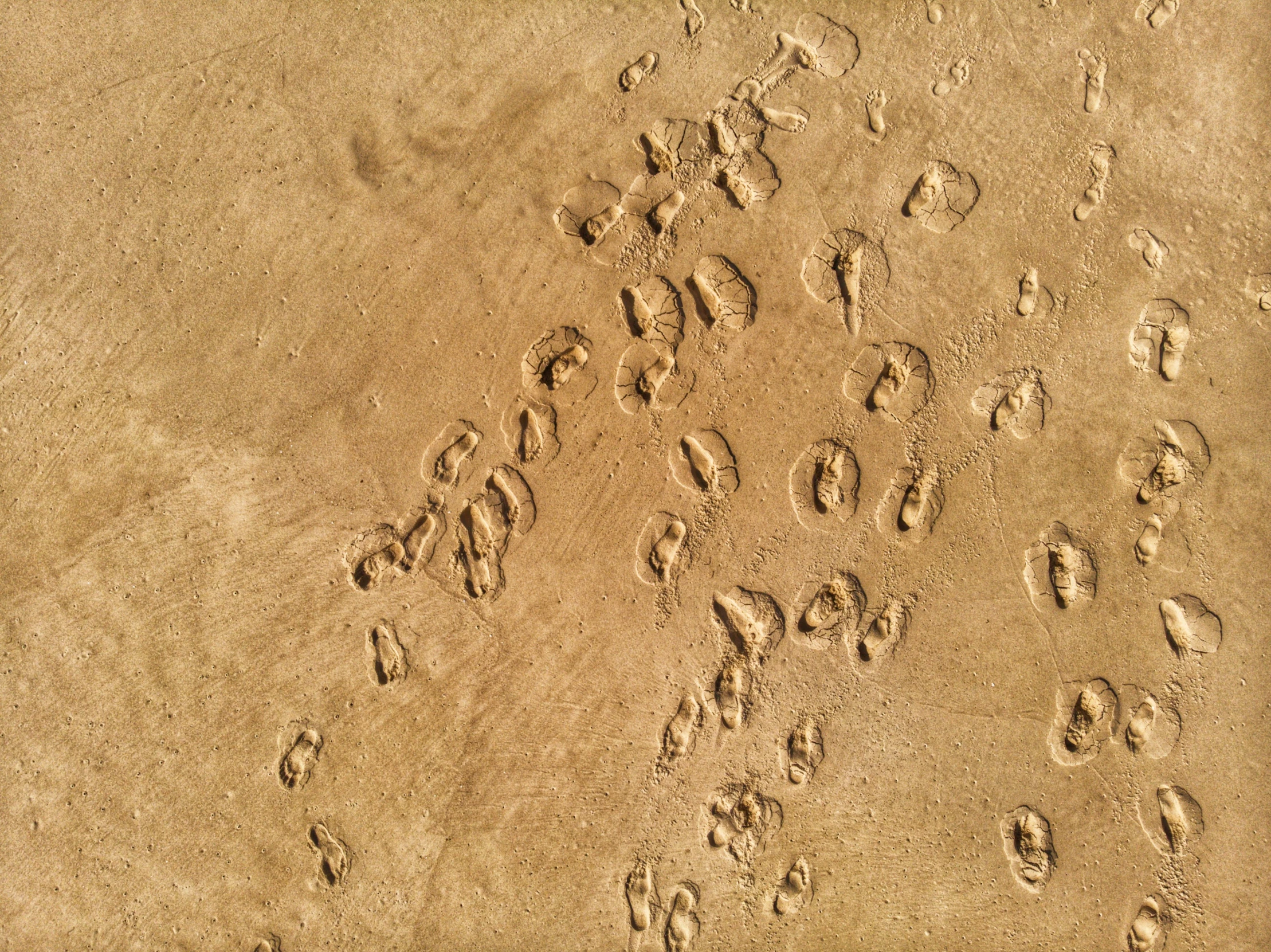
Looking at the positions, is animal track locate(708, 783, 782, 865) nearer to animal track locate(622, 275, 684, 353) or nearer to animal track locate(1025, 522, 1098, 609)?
animal track locate(1025, 522, 1098, 609)

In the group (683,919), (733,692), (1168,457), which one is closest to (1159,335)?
(1168,457)

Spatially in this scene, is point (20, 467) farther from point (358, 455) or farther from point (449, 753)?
point (449, 753)

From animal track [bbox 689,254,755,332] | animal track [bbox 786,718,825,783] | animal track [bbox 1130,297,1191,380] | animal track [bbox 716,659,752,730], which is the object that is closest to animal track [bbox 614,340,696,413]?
animal track [bbox 689,254,755,332]

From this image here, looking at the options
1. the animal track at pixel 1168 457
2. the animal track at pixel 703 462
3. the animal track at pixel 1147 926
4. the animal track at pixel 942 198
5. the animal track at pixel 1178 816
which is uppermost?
the animal track at pixel 942 198

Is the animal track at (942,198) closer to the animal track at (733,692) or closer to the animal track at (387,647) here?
the animal track at (733,692)

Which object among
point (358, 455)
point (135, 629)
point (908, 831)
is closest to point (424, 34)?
point (358, 455)

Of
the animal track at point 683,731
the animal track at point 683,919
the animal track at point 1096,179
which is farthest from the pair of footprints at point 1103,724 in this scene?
the animal track at point 1096,179

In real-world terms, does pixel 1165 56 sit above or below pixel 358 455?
above
